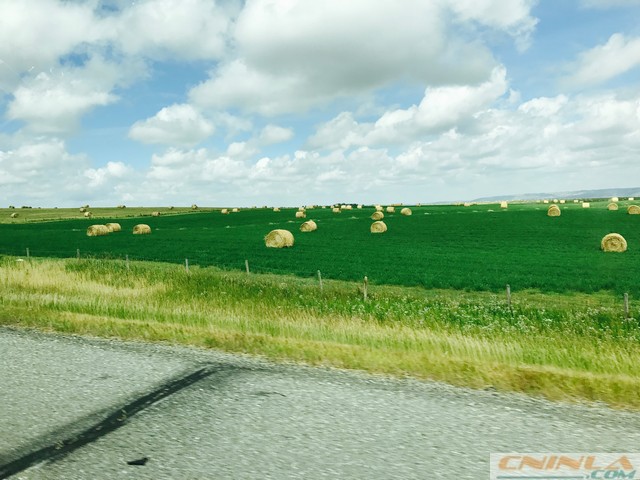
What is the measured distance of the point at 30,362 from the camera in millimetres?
7492

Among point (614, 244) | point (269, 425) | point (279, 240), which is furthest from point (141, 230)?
point (269, 425)

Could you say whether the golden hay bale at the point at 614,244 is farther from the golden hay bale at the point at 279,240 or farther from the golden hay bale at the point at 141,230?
the golden hay bale at the point at 141,230

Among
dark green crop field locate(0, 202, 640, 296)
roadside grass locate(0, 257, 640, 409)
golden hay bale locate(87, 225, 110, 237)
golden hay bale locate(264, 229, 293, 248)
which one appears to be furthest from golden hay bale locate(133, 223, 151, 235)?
roadside grass locate(0, 257, 640, 409)

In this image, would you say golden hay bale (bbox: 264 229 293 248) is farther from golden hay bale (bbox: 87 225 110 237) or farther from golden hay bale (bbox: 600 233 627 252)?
golden hay bale (bbox: 87 225 110 237)

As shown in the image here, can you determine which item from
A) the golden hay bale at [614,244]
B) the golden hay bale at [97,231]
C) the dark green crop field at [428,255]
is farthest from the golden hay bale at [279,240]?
the golden hay bale at [97,231]

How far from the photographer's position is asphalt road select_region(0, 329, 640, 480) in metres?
4.26

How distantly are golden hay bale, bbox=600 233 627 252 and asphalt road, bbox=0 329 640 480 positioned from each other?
3349cm

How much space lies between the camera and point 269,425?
507cm

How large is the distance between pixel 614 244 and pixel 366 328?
30.8m

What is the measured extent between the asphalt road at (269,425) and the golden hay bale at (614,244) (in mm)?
33486

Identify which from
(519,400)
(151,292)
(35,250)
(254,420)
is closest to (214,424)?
(254,420)

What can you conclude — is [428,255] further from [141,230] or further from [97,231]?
[97,231]

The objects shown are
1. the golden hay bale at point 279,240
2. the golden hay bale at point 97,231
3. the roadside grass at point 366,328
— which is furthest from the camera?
the golden hay bale at point 97,231

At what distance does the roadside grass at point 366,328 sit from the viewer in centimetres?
671
